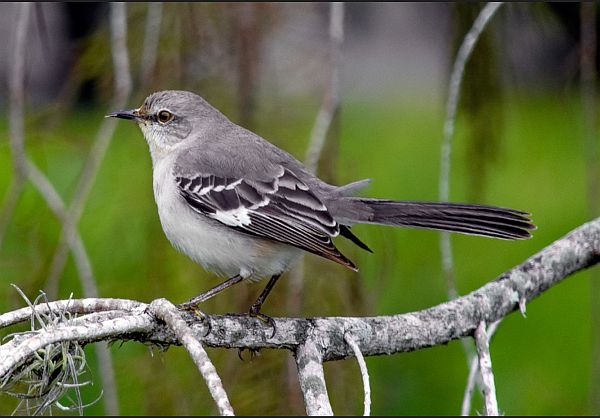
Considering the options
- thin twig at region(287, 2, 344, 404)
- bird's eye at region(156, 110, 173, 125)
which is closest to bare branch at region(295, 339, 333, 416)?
thin twig at region(287, 2, 344, 404)

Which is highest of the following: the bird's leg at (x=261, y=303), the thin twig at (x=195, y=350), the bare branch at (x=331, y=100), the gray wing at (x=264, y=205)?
the bare branch at (x=331, y=100)

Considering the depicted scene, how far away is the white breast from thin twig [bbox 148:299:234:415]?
82 cm

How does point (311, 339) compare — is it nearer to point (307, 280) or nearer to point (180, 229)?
point (307, 280)

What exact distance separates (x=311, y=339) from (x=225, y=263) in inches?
30.0

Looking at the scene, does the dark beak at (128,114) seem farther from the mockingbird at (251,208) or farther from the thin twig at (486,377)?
the thin twig at (486,377)

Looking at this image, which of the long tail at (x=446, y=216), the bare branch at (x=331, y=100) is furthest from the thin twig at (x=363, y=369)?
the long tail at (x=446, y=216)

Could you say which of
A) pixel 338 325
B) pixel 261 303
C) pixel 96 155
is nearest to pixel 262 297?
pixel 261 303

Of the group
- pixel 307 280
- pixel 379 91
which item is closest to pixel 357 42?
pixel 379 91

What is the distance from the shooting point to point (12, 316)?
2.33 metres

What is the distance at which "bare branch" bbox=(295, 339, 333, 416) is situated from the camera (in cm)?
215

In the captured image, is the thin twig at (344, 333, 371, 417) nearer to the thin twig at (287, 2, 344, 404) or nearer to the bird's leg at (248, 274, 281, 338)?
the bird's leg at (248, 274, 281, 338)

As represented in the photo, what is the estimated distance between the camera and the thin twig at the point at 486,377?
2.21 metres

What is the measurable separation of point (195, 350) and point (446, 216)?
1442 millimetres

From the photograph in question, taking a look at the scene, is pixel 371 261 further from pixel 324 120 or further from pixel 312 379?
pixel 312 379
